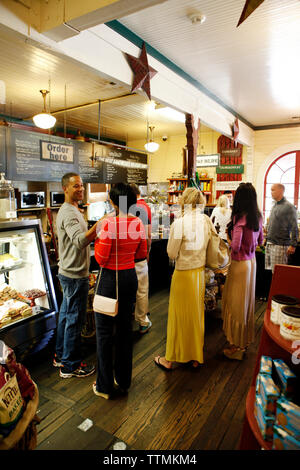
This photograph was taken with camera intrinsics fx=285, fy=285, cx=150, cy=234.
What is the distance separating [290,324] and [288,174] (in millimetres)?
7303

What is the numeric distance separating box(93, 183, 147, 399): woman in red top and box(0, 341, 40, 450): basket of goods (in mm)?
1054

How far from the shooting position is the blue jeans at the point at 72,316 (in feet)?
9.09

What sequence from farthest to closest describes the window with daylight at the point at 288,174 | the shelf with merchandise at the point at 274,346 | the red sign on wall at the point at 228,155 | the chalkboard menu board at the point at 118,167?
the red sign on wall at the point at 228,155, the window with daylight at the point at 288,174, the chalkboard menu board at the point at 118,167, the shelf with merchandise at the point at 274,346

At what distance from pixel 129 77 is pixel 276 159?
568cm

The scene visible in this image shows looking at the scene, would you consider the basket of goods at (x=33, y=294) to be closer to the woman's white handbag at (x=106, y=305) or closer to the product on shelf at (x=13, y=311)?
the product on shelf at (x=13, y=311)

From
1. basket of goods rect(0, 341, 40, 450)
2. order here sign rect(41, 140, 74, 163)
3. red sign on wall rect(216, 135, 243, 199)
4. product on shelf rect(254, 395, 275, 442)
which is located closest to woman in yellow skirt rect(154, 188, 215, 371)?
product on shelf rect(254, 395, 275, 442)

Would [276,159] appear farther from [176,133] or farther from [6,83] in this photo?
[6,83]

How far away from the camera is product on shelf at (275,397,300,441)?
46.3 inches

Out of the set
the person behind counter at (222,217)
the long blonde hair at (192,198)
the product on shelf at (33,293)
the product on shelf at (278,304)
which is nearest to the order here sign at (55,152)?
the product on shelf at (33,293)

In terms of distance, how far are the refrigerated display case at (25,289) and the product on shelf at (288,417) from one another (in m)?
2.12

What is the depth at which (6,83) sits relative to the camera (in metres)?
4.76

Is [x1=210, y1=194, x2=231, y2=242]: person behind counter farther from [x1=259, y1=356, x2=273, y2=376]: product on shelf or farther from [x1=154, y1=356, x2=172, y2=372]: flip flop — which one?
[x1=259, y1=356, x2=273, y2=376]: product on shelf
